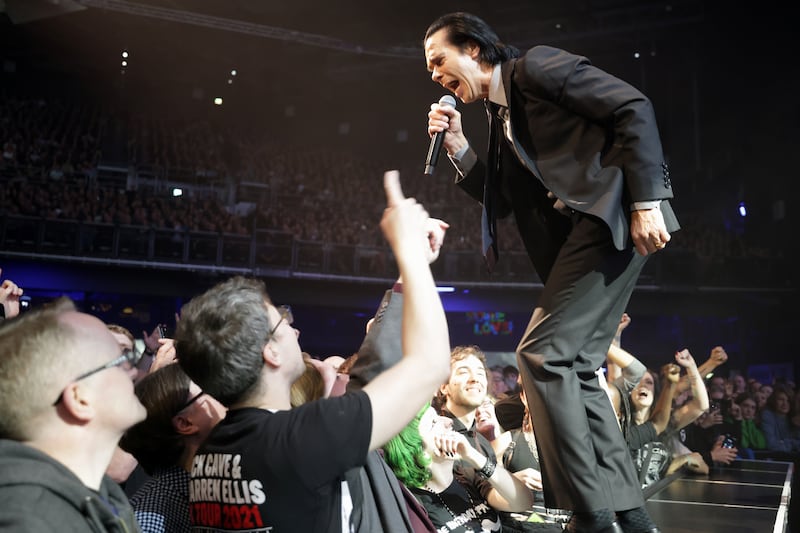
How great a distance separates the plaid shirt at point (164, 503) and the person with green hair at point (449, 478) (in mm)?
629

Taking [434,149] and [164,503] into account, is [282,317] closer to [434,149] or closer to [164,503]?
[164,503]

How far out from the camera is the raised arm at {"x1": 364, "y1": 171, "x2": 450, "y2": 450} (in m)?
1.20

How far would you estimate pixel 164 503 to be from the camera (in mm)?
1744

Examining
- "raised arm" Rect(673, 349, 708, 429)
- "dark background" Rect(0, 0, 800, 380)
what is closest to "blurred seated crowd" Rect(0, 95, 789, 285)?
"dark background" Rect(0, 0, 800, 380)

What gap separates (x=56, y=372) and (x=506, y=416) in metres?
2.88

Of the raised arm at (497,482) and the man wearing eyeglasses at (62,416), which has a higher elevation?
the man wearing eyeglasses at (62,416)

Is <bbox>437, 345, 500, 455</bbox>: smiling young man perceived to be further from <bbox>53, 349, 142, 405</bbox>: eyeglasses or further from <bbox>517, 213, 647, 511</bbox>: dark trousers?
<bbox>53, 349, 142, 405</bbox>: eyeglasses

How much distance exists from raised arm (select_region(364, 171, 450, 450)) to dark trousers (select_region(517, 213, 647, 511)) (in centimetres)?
53

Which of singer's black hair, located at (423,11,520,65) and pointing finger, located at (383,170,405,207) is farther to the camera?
singer's black hair, located at (423,11,520,65)

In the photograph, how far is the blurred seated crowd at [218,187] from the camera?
12180 mm

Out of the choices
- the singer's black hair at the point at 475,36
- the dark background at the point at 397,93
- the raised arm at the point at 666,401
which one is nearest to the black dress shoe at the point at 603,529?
the singer's black hair at the point at 475,36

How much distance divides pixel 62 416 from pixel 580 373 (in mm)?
1157

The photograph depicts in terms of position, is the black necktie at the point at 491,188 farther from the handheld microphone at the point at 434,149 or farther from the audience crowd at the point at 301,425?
the audience crowd at the point at 301,425

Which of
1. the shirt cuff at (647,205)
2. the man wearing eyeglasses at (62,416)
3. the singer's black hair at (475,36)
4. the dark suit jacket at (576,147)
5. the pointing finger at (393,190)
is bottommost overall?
the man wearing eyeglasses at (62,416)
